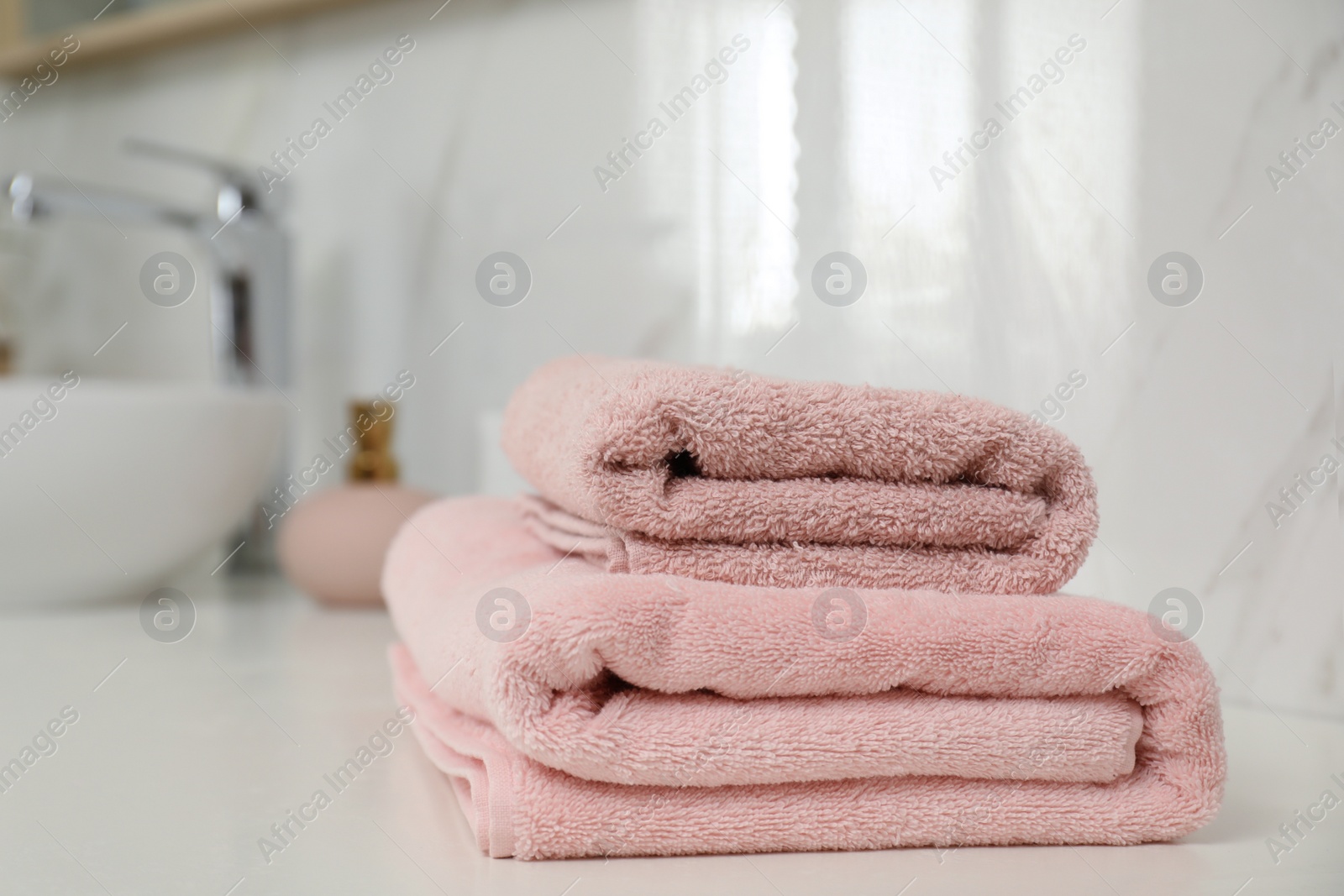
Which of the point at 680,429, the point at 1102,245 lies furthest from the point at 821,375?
the point at 680,429

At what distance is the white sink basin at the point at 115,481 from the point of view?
3.28 ft

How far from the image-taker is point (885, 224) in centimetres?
89

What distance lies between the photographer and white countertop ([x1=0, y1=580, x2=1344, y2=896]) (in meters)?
0.42

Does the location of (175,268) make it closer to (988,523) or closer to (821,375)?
(821,375)

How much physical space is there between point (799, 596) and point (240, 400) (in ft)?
2.70

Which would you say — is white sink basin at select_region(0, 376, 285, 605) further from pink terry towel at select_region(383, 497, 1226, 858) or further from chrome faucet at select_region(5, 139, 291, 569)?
pink terry towel at select_region(383, 497, 1226, 858)

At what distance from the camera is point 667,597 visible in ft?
1.39

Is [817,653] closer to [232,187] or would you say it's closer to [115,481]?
[115,481]

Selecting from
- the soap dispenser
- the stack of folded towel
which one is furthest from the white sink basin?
the stack of folded towel

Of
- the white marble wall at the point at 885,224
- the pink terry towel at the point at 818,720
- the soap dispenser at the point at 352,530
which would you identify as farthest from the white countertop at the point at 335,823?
the soap dispenser at the point at 352,530

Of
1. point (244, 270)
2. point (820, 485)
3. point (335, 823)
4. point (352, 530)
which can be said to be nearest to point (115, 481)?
point (352, 530)

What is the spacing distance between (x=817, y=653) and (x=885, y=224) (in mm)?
542

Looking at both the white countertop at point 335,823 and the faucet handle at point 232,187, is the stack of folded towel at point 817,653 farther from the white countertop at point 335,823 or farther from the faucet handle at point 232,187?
the faucet handle at point 232,187

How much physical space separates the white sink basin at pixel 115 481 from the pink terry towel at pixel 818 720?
2.28 ft
